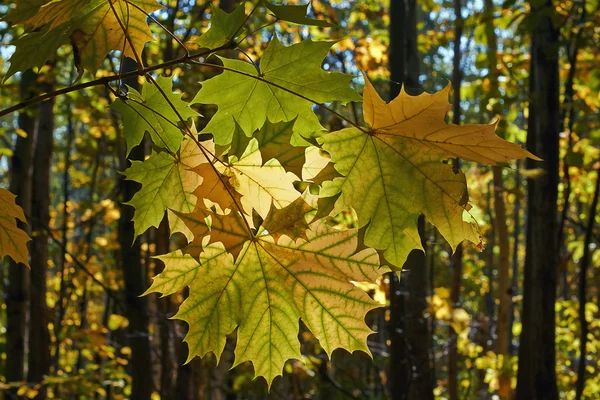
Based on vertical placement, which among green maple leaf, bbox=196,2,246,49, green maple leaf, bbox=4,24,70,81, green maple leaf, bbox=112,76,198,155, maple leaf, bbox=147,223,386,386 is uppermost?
green maple leaf, bbox=196,2,246,49

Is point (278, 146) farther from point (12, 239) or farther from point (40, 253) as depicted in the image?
point (40, 253)

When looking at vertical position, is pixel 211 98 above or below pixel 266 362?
above

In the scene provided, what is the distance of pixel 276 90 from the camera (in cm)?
99

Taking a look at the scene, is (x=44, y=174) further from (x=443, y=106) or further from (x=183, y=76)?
(x=443, y=106)

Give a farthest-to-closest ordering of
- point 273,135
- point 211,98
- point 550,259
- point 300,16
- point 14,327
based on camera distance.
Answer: point 14,327
point 550,259
point 211,98
point 273,135
point 300,16

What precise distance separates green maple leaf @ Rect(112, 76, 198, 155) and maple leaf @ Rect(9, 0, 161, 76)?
8 cm

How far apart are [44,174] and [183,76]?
1.91m

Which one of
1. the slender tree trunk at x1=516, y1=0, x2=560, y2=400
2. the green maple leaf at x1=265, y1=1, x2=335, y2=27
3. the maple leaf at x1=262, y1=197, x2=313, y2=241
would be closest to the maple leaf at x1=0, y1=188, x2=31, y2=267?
the maple leaf at x1=262, y1=197, x2=313, y2=241

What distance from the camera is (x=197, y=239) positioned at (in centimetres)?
87

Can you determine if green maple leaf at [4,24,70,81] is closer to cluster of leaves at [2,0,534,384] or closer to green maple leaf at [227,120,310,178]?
cluster of leaves at [2,0,534,384]

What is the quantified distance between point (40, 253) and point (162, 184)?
4725 millimetres

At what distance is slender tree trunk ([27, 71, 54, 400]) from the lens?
16.5ft

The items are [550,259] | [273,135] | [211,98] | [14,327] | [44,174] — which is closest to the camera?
[273,135]

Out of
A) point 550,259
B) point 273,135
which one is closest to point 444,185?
point 273,135
